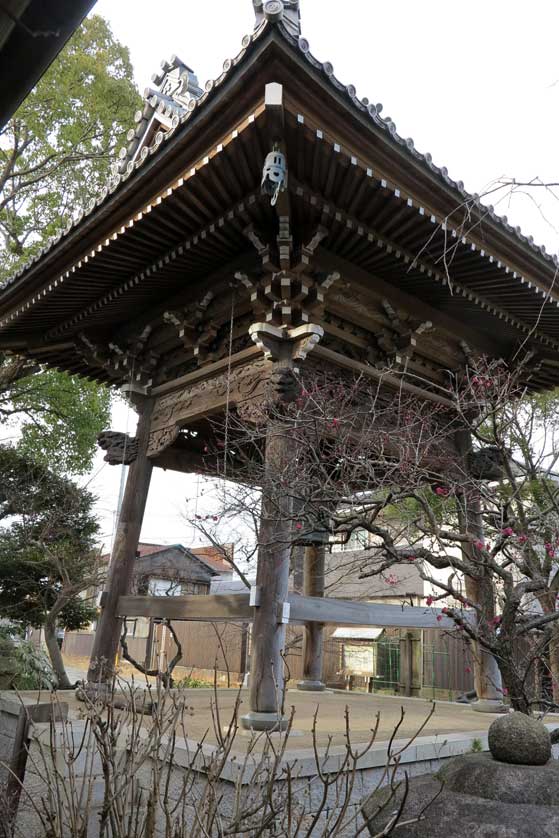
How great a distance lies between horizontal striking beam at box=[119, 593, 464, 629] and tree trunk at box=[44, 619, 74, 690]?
10.3ft

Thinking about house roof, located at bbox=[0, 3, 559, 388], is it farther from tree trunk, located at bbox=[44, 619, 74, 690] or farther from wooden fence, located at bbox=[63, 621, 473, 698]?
wooden fence, located at bbox=[63, 621, 473, 698]

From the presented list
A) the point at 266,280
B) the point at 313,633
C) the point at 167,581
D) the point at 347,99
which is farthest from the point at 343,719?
the point at 167,581

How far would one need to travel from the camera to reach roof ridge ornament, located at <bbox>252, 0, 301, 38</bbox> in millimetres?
3641

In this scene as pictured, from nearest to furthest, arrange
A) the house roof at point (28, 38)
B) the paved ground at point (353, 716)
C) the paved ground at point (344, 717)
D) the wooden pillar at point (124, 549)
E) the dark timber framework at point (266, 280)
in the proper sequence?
the house roof at point (28, 38) < the dark timber framework at point (266, 280) < the paved ground at point (344, 717) < the paved ground at point (353, 716) < the wooden pillar at point (124, 549)

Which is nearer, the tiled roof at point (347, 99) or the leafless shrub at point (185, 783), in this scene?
the leafless shrub at point (185, 783)

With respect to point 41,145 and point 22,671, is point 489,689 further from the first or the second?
point 41,145

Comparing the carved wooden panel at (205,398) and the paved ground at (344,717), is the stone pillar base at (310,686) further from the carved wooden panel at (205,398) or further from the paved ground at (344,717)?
the carved wooden panel at (205,398)

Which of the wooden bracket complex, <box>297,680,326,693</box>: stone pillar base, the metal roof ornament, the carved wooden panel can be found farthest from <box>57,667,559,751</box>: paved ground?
the metal roof ornament

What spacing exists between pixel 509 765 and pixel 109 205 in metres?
4.83

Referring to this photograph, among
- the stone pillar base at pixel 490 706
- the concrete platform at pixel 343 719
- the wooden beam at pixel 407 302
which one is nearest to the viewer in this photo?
the concrete platform at pixel 343 719

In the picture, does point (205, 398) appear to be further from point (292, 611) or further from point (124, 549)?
point (292, 611)

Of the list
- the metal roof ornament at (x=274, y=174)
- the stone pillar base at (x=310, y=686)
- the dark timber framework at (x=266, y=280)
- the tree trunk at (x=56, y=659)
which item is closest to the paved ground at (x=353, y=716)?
the stone pillar base at (x=310, y=686)

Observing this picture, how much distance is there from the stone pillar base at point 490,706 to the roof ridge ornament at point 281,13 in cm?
645

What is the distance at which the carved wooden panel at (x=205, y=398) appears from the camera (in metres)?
5.46
